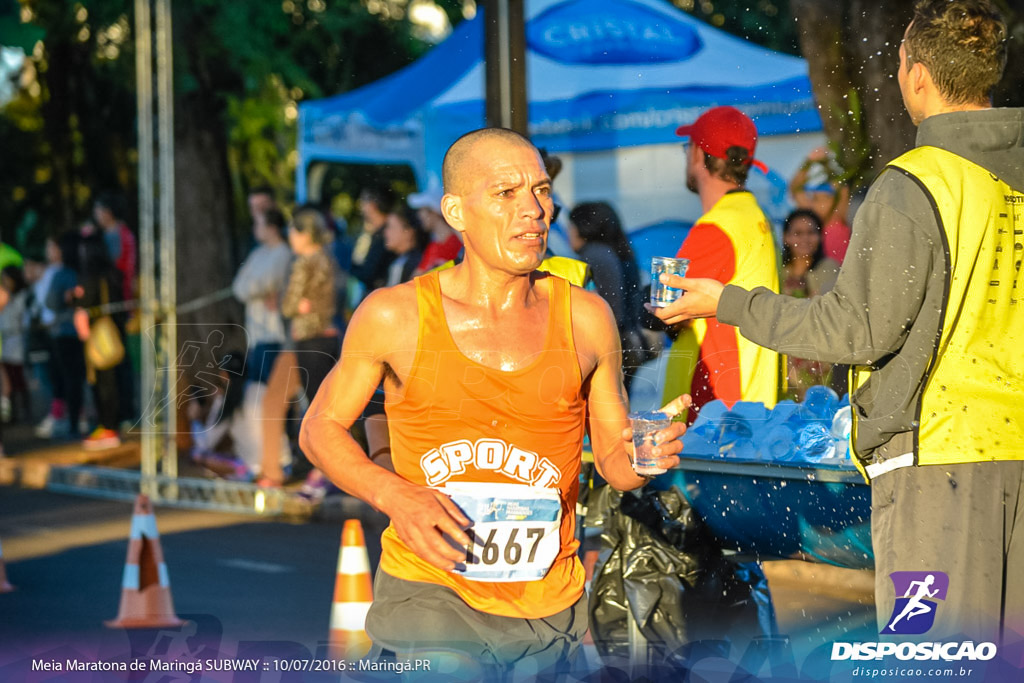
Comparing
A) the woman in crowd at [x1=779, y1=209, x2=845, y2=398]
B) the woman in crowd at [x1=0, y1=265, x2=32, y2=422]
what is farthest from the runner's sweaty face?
the woman in crowd at [x1=0, y1=265, x2=32, y2=422]

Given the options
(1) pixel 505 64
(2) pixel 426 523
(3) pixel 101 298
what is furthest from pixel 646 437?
(3) pixel 101 298

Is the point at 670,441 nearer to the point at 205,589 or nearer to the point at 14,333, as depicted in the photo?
the point at 205,589

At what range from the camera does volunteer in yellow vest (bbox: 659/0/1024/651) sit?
10.2 ft

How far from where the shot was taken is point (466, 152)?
3.33 meters

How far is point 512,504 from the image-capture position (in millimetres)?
3180

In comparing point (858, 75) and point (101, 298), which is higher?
point (858, 75)

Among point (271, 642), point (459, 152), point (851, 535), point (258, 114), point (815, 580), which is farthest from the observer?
point (258, 114)

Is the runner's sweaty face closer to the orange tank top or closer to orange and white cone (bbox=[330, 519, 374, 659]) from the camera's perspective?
the orange tank top

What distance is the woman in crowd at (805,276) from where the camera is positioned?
4.37 meters

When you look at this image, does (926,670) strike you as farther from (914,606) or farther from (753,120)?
(753,120)

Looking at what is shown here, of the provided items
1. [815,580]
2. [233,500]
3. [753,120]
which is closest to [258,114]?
[233,500]

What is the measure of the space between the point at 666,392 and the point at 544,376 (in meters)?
1.38

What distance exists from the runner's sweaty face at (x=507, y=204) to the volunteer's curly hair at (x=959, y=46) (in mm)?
942
